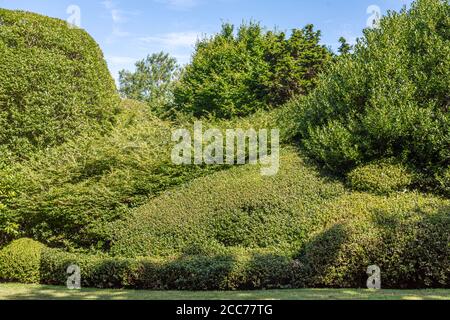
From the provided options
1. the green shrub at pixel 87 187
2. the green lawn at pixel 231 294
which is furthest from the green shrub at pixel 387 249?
the green shrub at pixel 87 187

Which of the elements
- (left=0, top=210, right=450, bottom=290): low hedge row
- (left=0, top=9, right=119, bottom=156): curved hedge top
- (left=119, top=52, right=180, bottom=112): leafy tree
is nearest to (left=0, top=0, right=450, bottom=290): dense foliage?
(left=0, top=210, right=450, bottom=290): low hedge row

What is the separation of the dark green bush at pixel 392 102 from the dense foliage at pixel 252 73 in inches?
253

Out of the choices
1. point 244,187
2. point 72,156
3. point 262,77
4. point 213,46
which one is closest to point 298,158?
point 244,187

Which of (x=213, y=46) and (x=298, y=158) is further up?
(x=213, y=46)

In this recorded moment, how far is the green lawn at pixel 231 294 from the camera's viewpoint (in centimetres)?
870

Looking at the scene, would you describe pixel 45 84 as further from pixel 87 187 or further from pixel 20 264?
pixel 20 264

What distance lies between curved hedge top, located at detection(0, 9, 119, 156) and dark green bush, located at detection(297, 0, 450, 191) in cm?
855

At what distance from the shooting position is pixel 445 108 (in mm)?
13258

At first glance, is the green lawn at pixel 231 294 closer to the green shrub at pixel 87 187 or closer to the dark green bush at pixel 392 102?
the green shrub at pixel 87 187

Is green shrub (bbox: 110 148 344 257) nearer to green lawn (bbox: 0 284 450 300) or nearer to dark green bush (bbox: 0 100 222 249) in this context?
dark green bush (bbox: 0 100 222 249)
